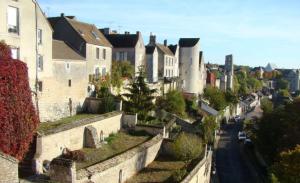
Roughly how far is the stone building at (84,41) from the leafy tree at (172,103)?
10725 mm

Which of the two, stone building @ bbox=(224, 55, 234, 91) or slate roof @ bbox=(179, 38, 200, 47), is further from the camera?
stone building @ bbox=(224, 55, 234, 91)

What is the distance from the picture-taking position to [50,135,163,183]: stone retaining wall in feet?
64.1

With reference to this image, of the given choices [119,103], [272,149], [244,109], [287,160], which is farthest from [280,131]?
[244,109]

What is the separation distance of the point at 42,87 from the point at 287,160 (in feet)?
62.4

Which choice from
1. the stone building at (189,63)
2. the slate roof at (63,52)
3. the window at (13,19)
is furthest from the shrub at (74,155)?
the stone building at (189,63)

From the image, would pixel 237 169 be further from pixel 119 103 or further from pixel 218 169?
pixel 119 103

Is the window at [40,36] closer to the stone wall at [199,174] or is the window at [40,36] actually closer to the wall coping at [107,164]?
the wall coping at [107,164]

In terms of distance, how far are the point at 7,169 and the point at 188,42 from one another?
197 feet

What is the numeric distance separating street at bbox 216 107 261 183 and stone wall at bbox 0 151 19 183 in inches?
919

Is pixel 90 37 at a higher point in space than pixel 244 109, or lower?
higher

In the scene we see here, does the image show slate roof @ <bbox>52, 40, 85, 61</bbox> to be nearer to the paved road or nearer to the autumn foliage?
the autumn foliage

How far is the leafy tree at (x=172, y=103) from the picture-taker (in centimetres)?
5206

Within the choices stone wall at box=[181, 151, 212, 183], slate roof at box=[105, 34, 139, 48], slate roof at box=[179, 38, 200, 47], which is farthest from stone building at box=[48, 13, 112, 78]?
slate roof at box=[179, 38, 200, 47]

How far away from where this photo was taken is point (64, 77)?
34719 millimetres
